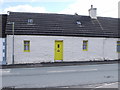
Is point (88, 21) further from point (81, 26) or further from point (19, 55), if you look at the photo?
point (19, 55)

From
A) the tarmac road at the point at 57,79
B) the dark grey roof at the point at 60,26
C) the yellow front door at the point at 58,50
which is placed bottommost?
the tarmac road at the point at 57,79

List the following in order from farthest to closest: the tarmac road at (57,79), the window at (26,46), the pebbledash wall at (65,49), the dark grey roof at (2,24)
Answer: the dark grey roof at (2,24) → the window at (26,46) → the pebbledash wall at (65,49) → the tarmac road at (57,79)

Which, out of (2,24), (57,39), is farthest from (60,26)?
(2,24)

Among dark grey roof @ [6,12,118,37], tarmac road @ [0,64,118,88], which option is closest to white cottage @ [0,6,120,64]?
dark grey roof @ [6,12,118,37]

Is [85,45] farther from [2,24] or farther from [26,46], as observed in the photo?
[2,24]

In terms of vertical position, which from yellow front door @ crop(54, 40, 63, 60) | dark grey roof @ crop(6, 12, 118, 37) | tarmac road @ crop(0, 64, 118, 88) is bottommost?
tarmac road @ crop(0, 64, 118, 88)

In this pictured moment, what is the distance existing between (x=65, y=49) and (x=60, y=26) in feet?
9.74

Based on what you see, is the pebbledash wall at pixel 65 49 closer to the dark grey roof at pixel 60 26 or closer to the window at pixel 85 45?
the window at pixel 85 45

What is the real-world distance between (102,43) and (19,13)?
1095 centimetres

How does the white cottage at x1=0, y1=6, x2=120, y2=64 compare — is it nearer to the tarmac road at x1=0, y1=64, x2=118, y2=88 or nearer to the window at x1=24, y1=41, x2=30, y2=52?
the window at x1=24, y1=41, x2=30, y2=52

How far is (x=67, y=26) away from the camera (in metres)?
18.2

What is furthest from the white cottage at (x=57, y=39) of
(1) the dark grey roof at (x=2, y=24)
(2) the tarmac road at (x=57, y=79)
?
(2) the tarmac road at (x=57, y=79)

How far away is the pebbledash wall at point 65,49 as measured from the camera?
15.8 meters

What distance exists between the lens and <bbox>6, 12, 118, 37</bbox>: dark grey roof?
1664 cm
